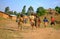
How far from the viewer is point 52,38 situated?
10.8 meters

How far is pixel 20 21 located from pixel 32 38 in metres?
5.23

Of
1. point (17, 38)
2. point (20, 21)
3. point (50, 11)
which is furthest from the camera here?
point (50, 11)

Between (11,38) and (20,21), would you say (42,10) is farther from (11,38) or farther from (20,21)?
(11,38)

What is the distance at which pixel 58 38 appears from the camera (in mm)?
10750

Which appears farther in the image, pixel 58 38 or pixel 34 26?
pixel 34 26

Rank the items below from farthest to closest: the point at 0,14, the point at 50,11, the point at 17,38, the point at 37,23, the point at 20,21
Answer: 1. the point at 50,11
2. the point at 0,14
3. the point at 37,23
4. the point at 20,21
5. the point at 17,38

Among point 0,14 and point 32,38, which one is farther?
point 0,14

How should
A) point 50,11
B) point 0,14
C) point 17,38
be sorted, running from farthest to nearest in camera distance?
point 50,11 < point 0,14 < point 17,38

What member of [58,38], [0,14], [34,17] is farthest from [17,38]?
[0,14]

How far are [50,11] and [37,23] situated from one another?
51.3m

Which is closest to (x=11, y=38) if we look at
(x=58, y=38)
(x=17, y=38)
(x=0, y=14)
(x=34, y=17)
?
(x=17, y=38)

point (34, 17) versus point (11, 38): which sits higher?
point (34, 17)

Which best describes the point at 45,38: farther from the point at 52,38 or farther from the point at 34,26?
the point at 34,26

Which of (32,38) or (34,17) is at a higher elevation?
(34,17)
